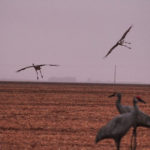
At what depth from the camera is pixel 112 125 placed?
1110cm

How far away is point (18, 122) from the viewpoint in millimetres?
24109

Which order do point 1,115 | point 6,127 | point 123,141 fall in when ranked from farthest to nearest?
point 1,115, point 6,127, point 123,141

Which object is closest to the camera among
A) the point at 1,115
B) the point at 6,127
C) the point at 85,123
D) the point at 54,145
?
the point at 54,145

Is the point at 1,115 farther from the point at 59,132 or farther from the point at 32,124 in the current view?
the point at 59,132

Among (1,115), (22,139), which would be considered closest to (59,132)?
(22,139)

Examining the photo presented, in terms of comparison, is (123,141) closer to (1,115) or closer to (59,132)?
(59,132)

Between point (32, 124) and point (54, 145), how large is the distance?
6911 millimetres

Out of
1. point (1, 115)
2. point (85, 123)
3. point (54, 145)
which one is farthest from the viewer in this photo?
point (1, 115)

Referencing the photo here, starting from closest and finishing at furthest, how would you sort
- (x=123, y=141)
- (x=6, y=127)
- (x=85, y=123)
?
(x=123, y=141)
(x=6, y=127)
(x=85, y=123)

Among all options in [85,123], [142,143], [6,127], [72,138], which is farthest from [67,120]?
[142,143]

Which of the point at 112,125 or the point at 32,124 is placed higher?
the point at 112,125

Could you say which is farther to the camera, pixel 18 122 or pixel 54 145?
pixel 18 122

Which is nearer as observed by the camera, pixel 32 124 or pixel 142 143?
pixel 142 143

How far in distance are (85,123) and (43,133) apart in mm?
4720
